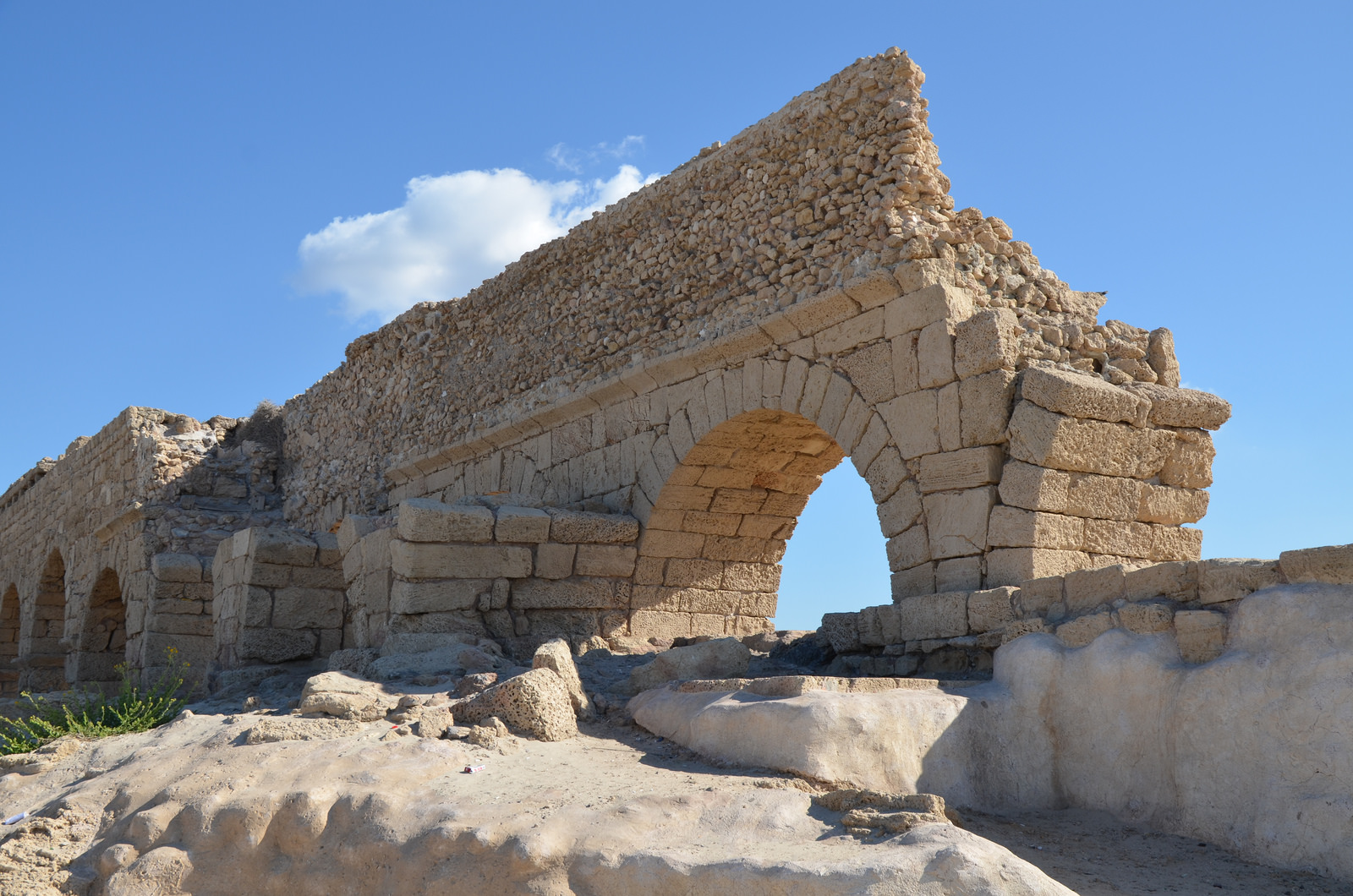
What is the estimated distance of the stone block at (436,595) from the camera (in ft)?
23.4

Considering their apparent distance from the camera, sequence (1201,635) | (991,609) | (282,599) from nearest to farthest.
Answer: (1201,635), (991,609), (282,599)

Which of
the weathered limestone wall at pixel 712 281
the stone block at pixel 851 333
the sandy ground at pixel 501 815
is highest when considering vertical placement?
the weathered limestone wall at pixel 712 281

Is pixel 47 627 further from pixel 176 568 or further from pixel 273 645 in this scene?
pixel 273 645

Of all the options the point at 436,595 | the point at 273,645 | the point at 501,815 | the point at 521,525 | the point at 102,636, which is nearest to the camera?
the point at 501,815

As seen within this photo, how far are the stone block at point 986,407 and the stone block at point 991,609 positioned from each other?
0.82 metres

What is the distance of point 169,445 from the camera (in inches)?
538

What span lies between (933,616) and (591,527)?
9.16ft

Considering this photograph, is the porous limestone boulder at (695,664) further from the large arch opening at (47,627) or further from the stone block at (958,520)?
the large arch opening at (47,627)

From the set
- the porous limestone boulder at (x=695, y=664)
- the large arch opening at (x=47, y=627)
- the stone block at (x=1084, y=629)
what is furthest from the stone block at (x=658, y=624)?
the large arch opening at (x=47, y=627)

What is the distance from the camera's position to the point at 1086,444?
6039mm

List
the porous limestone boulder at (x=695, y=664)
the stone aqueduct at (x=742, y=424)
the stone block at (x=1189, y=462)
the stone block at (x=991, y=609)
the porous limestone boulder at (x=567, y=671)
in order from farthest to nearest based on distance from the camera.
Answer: the stone block at (x=1189, y=462), the stone aqueduct at (x=742, y=424), the porous limestone boulder at (x=695, y=664), the stone block at (x=991, y=609), the porous limestone boulder at (x=567, y=671)

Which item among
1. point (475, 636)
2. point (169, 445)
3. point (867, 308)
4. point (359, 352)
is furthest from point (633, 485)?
point (169, 445)

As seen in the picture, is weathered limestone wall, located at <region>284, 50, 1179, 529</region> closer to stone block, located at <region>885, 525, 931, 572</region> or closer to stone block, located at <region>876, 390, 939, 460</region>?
stone block, located at <region>876, 390, 939, 460</region>

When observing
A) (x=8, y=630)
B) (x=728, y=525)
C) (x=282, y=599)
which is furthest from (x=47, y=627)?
(x=728, y=525)
